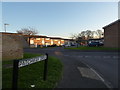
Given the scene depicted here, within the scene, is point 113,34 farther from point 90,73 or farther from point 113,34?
point 90,73

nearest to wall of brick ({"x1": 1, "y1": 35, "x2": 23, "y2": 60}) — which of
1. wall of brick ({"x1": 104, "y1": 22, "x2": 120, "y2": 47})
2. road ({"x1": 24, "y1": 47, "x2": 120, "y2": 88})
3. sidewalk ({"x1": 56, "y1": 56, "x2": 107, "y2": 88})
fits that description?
road ({"x1": 24, "y1": 47, "x2": 120, "y2": 88})

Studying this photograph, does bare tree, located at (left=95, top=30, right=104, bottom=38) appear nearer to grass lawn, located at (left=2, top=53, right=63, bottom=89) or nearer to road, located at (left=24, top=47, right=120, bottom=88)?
road, located at (left=24, top=47, right=120, bottom=88)

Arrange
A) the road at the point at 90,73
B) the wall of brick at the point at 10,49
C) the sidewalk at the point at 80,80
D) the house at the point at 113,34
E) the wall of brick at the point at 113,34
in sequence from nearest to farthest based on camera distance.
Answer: the sidewalk at the point at 80,80
the road at the point at 90,73
the wall of brick at the point at 10,49
the house at the point at 113,34
the wall of brick at the point at 113,34

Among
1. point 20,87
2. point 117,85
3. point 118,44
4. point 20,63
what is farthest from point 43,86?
point 118,44

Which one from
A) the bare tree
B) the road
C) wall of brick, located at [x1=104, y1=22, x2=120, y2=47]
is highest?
the bare tree

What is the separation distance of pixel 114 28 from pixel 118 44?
5.34 m

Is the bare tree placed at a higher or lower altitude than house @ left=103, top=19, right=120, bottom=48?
higher

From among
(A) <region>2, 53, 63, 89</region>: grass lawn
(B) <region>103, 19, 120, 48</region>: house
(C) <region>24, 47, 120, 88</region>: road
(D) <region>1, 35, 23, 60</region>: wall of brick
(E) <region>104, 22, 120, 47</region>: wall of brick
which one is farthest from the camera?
(E) <region>104, 22, 120, 47</region>: wall of brick

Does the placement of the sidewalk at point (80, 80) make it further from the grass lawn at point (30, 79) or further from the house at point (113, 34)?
the house at point (113, 34)

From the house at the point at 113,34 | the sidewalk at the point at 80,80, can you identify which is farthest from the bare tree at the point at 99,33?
the sidewalk at the point at 80,80

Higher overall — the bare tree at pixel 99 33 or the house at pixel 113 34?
the bare tree at pixel 99 33

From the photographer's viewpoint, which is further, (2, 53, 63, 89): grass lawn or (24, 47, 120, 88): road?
(24, 47, 120, 88): road

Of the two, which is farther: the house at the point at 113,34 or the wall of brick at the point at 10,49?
the house at the point at 113,34

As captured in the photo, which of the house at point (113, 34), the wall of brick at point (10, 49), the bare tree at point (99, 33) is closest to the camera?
the wall of brick at point (10, 49)
